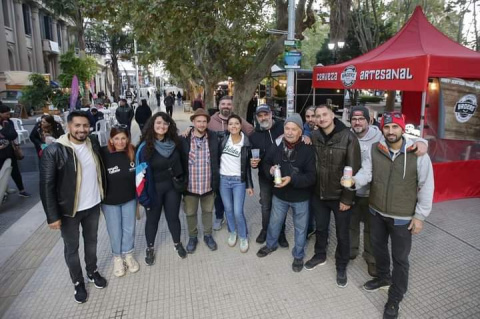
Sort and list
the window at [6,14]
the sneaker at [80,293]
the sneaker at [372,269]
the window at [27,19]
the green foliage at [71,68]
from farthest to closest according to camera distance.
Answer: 1. the window at [27,19]
2. the window at [6,14]
3. the green foliage at [71,68]
4. the sneaker at [372,269]
5. the sneaker at [80,293]

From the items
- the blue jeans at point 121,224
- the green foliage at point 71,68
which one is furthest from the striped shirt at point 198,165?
the green foliage at point 71,68

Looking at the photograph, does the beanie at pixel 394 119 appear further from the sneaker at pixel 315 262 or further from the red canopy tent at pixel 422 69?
the red canopy tent at pixel 422 69

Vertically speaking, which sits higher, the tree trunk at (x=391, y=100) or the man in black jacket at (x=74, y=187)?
the tree trunk at (x=391, y=100)

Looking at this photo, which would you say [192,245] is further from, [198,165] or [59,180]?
[59,180]

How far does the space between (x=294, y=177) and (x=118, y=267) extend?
215 centimetres

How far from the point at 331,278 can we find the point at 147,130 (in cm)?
255

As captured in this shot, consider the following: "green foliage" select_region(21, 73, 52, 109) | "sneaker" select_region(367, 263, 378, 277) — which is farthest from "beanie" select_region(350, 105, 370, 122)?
"green foliage" select_region(21, 73, 52, 109)

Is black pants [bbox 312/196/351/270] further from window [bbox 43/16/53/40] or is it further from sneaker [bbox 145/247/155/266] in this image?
window [bbox 43/16/53/40]

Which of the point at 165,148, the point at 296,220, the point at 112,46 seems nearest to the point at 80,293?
the point at 165,148

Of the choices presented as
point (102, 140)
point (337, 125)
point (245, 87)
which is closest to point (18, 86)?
point (102, 140)

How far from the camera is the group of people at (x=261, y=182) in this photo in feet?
9.42

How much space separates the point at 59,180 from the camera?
295 centimetres

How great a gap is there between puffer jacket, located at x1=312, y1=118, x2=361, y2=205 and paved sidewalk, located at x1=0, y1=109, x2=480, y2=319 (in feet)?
3.18

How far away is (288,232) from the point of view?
15.4 feet
